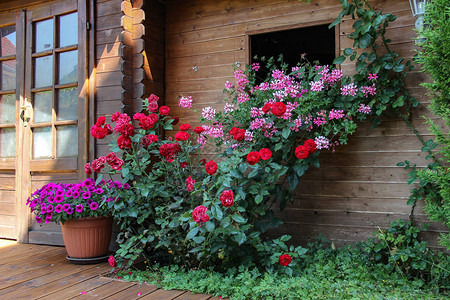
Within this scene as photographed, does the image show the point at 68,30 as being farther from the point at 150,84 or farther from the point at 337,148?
the point at 337,148

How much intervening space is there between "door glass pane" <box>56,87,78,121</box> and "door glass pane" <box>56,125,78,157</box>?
0.10 metres

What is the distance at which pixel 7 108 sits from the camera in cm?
392

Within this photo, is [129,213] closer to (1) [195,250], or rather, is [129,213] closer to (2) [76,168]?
(1) [195,250]

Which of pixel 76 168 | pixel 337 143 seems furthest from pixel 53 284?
pixel 337 143

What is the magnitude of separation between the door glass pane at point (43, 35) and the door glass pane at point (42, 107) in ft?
1.46

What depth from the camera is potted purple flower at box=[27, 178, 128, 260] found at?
287 cm

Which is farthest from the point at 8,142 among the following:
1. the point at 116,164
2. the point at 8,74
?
the point at 116,164

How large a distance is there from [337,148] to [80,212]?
79.5 inches

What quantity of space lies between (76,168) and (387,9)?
2875mm

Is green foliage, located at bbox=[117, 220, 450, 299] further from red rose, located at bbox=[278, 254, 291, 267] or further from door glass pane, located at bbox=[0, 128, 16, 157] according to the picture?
door glass pane, located at bbox=[0, 128, 16, 157]

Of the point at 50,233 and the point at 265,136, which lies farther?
the point at 50,233

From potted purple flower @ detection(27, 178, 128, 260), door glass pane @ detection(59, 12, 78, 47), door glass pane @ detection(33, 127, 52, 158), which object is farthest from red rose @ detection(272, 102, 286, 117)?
door glass pane @ detection(33, 127, 52, 158)

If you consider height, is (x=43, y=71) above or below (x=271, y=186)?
above

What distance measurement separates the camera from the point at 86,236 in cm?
293
